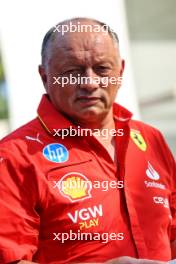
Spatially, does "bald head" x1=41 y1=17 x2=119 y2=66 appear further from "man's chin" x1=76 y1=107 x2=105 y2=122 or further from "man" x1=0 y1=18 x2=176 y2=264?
"man's chin" x1=76 y1=107 x2=105 y2=122

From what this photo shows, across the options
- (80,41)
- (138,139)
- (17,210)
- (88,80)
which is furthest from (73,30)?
(17,210)

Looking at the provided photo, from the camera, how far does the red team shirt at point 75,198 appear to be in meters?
1.60

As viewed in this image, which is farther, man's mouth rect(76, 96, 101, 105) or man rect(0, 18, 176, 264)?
man's mouth rect(76, 96, 101, 105)

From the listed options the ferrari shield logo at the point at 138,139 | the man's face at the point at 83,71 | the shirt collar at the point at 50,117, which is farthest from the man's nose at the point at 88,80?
the ferrari shield logo at the point at 138,139

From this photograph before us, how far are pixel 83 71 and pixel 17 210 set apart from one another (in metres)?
0.42

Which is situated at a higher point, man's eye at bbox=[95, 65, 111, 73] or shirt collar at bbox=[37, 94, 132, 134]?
man's eye at bbox=[95, 65, 111, 73]

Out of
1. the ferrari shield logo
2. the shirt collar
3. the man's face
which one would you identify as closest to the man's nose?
the man's face

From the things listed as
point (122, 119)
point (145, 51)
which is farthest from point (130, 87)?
point (122, 119)

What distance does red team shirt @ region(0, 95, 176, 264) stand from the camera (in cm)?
160

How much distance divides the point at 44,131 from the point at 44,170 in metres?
0.14

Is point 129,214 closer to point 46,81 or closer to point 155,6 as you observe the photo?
point 46,81

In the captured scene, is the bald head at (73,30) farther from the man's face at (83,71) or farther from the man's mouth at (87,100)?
the man's mouth at (87,100)

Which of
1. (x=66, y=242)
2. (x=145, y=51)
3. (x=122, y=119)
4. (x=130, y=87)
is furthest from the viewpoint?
(x=145, y=51)

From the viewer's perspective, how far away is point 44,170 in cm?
164
